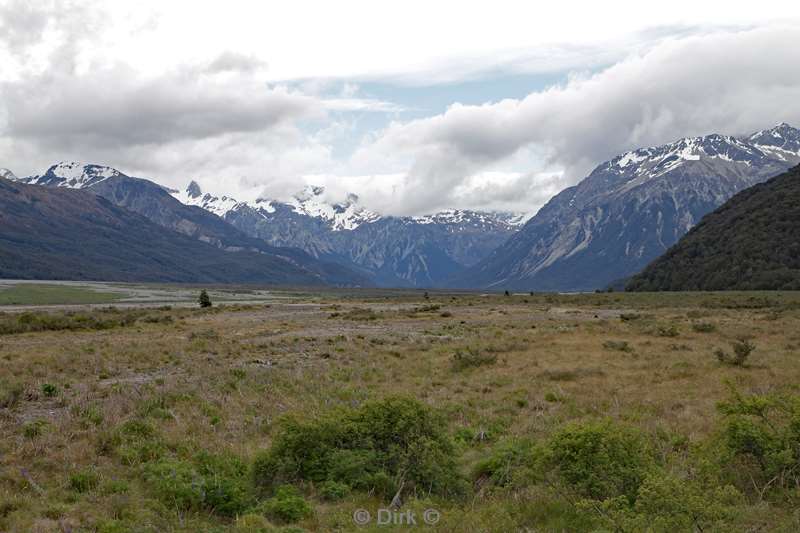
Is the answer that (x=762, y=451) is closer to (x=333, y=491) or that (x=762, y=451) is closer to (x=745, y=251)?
(x=333, y=491)

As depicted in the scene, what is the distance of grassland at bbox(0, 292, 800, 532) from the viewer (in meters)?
9.98

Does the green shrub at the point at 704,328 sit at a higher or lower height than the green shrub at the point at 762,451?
lower

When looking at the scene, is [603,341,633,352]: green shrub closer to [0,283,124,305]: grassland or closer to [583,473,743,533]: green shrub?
[583,473,743,533]: green shrub

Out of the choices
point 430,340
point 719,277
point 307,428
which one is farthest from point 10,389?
point 719,277

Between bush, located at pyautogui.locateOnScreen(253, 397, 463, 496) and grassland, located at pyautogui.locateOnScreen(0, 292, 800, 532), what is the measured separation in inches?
3.2

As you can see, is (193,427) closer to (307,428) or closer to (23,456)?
(23,456)

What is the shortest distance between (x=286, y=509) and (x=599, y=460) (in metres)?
A: 5.59

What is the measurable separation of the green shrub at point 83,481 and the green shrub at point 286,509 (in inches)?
145

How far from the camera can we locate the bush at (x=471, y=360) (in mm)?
28255

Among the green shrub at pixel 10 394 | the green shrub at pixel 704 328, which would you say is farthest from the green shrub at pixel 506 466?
the green shrub at pixel 704 328

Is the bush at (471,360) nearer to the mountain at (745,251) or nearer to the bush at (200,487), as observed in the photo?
the bush at (200,487)

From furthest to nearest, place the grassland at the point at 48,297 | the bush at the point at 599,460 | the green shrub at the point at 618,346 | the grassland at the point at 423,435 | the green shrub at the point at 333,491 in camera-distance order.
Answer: the grassland at the point at 48,297
the green shrub at the point at 618,346
the green shrub at the point at 333,491
the bush at the point at 599,460
the grassland at the point at 423,435

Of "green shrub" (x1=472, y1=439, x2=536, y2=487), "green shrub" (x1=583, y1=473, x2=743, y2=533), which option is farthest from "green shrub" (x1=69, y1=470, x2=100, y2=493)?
"green shrub" (x1=583, y1=473, x2=743, y2=533)

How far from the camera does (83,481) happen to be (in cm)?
1170
